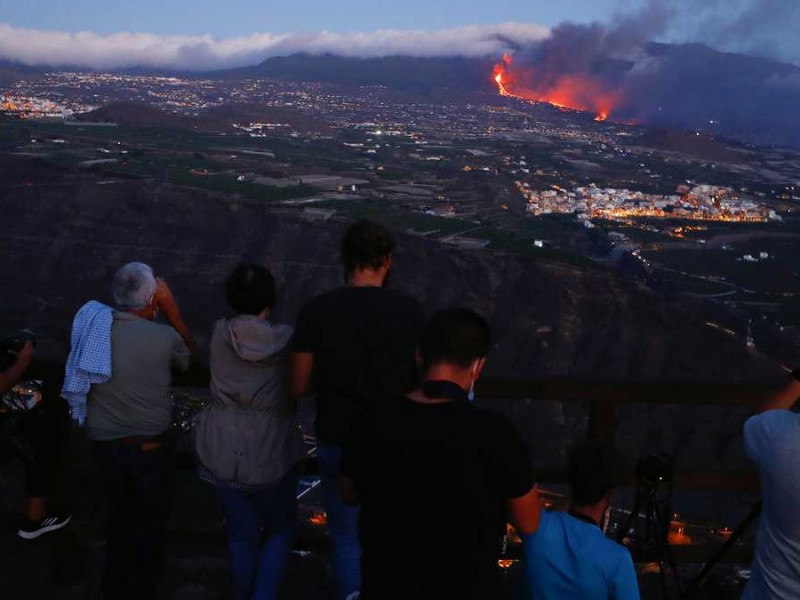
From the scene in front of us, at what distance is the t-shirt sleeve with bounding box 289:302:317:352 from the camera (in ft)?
9.63

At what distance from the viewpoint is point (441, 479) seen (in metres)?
2.14

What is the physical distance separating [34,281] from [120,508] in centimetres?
2551

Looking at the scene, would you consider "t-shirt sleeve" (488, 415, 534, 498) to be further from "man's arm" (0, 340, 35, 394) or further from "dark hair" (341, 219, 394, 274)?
"man's arm" (0, 340, 35, 394)

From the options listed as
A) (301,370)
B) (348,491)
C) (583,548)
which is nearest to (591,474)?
(583,548)

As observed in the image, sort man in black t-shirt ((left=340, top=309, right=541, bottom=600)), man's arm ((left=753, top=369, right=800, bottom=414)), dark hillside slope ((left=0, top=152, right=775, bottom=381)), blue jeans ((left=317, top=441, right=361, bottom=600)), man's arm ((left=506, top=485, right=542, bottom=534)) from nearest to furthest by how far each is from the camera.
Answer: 1. man in black t-shirt ((left=340, top=309, right=541, bottom=600))
2. man's arm ((left=506, top=485, right=542, bottom=534))
3. man's arm ((left=753, top=369, right=800, bottom=414))
4. blue jeans ((left=317, top=441, right=361, bottom=600))
5. dark hillside slope ((left=0, top=152, right=775, bottom=381))

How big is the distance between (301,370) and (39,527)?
1.68m

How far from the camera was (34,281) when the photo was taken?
26359mm

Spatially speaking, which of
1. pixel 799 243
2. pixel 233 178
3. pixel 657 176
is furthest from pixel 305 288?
pixel 657 176

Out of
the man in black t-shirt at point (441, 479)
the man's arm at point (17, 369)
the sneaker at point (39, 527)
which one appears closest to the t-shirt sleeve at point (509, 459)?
the man in black t-shirt at point (441, 479)

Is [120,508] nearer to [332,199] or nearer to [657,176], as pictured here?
[332,199]

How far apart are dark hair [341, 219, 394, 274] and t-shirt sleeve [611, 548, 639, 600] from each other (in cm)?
132

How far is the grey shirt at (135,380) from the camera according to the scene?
317 centimetres

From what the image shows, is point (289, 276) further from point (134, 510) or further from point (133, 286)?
point (133, 286)

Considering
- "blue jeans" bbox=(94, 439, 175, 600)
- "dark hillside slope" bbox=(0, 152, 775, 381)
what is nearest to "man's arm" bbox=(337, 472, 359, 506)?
"blue jeans" bbox=(94, 439, 175, 600)
